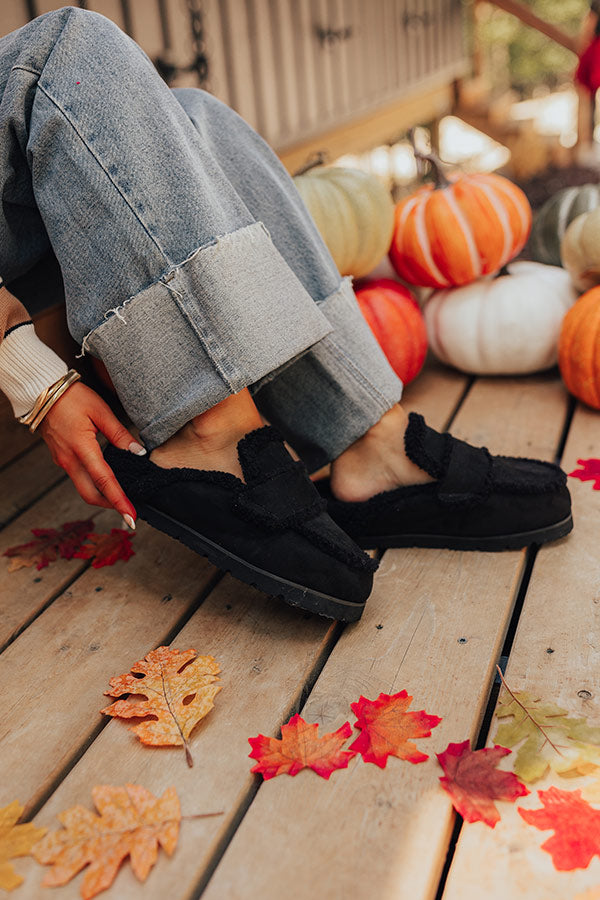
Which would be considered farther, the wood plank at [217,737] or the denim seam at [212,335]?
the denim seam at [212,335]

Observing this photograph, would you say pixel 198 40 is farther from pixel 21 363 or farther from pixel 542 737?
pixel 542 737

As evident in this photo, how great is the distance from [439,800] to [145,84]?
2.72 feet

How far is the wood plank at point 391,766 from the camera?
67 cm

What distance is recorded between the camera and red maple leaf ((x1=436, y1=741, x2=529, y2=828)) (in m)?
0.72

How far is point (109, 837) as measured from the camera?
2.33 ft

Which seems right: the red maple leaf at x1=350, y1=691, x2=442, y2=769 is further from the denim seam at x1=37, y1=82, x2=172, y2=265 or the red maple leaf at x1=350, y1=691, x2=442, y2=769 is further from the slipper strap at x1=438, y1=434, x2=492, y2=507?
the denim seam at x1=37, y1=82, x2=172, y2=265

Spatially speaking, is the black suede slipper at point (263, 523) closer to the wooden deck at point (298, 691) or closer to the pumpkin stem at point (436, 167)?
the wooden deck at point (298, 691)

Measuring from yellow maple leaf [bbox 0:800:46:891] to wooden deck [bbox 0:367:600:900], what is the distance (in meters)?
0.01

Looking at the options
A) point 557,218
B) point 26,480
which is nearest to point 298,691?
Answer: point 26,480

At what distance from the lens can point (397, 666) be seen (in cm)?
91

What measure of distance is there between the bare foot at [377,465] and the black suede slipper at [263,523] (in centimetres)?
15

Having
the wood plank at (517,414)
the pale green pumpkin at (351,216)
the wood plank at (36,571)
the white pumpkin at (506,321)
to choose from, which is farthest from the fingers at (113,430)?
the white pumpkin at (506,321)

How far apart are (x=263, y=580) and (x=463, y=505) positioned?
30 centimetres

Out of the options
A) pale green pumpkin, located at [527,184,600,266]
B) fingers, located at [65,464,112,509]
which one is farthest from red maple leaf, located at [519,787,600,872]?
pale green pumpkin, located at [527,184,600,266]
